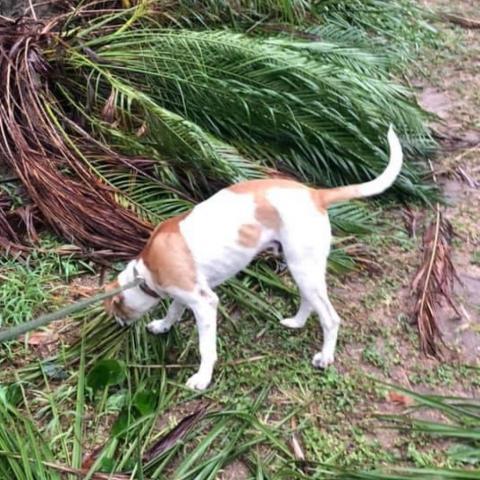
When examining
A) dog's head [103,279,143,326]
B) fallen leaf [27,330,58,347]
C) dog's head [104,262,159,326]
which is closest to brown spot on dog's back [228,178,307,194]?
dog's head [104,262,159,326]

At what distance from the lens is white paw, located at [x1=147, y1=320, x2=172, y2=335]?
3.40 m

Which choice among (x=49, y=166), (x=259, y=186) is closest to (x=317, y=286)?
(x=259, y=186)

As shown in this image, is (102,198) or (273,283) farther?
(102,198)

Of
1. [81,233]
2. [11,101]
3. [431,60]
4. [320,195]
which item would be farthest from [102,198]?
[431,60]

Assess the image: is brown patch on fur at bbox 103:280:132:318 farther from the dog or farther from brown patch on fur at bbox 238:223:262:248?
brown patch on fur at bbox 238:223:262:248

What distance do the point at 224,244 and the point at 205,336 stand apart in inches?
15.6

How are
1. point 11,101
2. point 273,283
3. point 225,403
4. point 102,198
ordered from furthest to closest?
point 11,101
point 102,198
point 273,283
point 225,403

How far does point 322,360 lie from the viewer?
10.9 ft

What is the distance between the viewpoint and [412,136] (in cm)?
469

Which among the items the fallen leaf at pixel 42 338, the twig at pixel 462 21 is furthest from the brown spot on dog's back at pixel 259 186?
the twig at pixel 462 21

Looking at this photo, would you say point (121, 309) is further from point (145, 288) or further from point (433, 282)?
point (433, 282)

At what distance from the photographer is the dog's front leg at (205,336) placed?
3074mm

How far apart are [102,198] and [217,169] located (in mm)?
630

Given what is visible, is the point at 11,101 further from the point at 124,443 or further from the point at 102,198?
the point at 124,443
